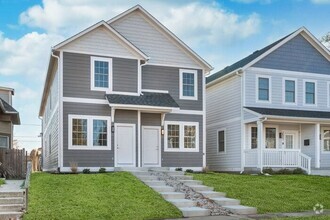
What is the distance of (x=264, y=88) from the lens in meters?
24.3

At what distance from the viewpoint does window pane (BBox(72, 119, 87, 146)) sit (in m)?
19.2

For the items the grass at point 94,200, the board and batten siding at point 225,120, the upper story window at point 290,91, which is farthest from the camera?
the upper story window at point 290,91

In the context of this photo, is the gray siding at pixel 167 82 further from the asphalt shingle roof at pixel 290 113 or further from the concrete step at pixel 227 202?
the concrete step at pixel 227 202

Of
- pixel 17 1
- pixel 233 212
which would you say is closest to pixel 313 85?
pixel 233 212

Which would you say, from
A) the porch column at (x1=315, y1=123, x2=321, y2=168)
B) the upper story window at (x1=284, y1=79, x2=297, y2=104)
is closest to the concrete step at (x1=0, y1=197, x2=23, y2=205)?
the porch column at (x1=315, y1=123, x2=321, y2=168)

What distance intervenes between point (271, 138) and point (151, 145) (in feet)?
25.3

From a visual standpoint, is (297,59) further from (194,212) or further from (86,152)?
(194,212)

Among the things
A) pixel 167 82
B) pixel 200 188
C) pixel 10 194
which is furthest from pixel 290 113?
pixel 10 194

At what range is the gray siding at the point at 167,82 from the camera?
70.9 ft

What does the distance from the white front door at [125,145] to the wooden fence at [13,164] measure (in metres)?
4.32

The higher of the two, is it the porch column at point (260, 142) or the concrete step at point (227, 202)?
the porch column at point (260, 142)

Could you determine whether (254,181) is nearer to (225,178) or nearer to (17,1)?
(225,178)

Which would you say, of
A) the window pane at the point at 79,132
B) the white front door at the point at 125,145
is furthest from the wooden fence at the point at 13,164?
the white front door at the point at 125,145

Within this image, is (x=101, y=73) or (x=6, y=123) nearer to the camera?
(x=101, y=73)
